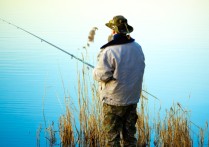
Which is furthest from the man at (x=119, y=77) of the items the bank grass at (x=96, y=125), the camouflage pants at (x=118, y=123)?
the bank grass at (x=96, y=125)

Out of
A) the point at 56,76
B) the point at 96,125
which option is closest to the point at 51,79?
the point at 56,76

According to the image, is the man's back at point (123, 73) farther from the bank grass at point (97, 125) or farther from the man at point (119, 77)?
the bank grass at point (97, 125)

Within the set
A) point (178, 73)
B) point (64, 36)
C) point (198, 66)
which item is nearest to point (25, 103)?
point (178, 73)

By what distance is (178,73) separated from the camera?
437 inches

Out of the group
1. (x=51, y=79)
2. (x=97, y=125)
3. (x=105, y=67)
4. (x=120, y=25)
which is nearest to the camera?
(x=105, y=67)

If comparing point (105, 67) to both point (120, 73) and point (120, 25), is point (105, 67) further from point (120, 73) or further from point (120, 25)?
point (120, 25)

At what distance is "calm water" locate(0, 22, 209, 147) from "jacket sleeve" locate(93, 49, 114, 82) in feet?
3.99

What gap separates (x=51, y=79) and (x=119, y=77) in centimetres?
689

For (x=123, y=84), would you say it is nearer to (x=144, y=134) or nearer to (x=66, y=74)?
(x=144, y=134)

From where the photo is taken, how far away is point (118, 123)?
3.89 m

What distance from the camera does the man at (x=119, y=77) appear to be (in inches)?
145

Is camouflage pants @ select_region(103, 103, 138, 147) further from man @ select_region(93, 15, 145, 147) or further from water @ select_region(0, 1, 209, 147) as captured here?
water @ select_region(0, 1, 209, 147)

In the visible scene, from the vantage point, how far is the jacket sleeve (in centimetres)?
366

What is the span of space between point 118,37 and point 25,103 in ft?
16.3
